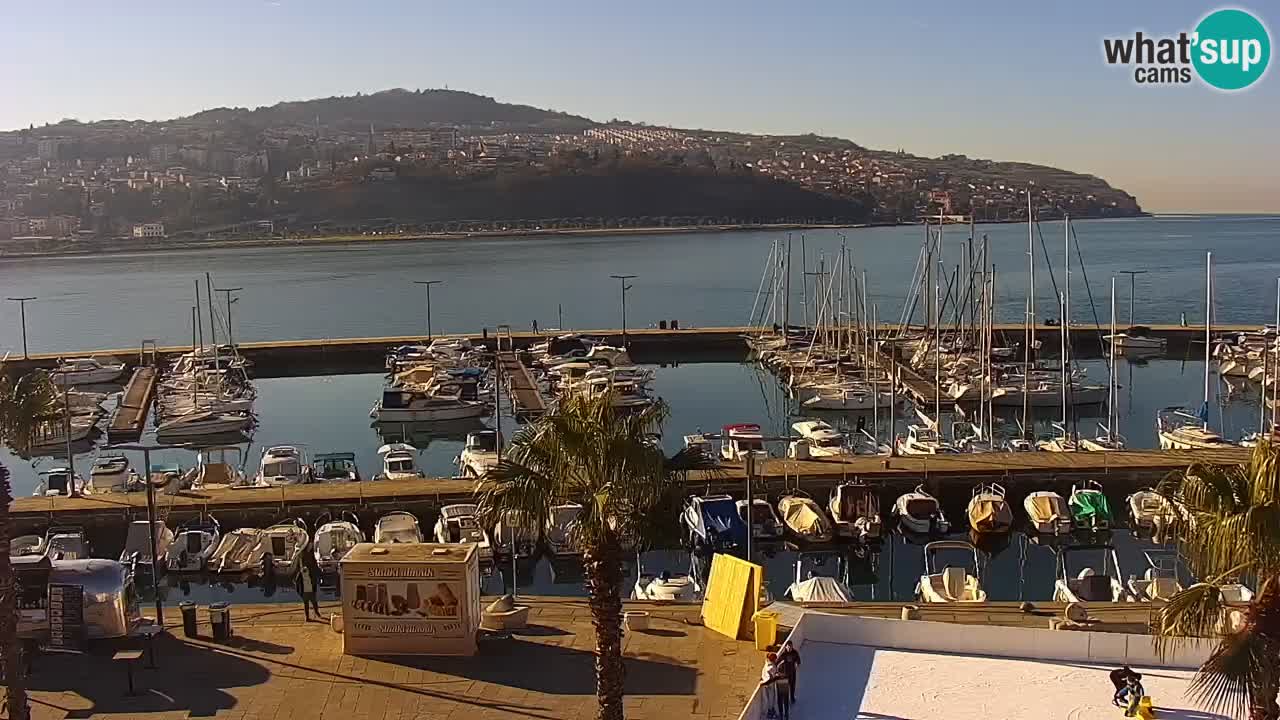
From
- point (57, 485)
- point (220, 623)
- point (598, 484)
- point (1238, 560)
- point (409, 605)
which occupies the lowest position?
point (57, 485)

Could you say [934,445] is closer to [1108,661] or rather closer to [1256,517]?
[1108,661]

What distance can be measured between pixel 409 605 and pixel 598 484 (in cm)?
410

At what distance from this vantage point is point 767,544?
69.7 feet

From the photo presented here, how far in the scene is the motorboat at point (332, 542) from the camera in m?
19.2

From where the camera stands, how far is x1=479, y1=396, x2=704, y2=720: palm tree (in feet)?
26.3

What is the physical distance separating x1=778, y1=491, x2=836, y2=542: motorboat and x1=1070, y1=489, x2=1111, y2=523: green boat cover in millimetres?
4655

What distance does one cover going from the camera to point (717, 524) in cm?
1998

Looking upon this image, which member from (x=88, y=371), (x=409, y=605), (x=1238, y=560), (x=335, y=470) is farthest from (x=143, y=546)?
(x=88, y=371)

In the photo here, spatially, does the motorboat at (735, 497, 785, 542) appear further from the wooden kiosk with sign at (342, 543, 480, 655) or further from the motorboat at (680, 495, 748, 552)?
the wooden kiosk with sign at (342, 543, 480, 655)

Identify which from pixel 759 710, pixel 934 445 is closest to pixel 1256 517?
pixel 759 710

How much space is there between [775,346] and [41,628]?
35696 millimetres

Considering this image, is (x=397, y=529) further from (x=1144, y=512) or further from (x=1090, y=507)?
(x=1144, y=512)

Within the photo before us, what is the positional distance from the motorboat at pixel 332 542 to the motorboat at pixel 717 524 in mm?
5576

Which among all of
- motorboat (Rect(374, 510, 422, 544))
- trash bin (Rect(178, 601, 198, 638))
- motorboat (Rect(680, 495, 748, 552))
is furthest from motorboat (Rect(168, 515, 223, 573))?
motorboat (Rect(680, 495, 748, 552))
